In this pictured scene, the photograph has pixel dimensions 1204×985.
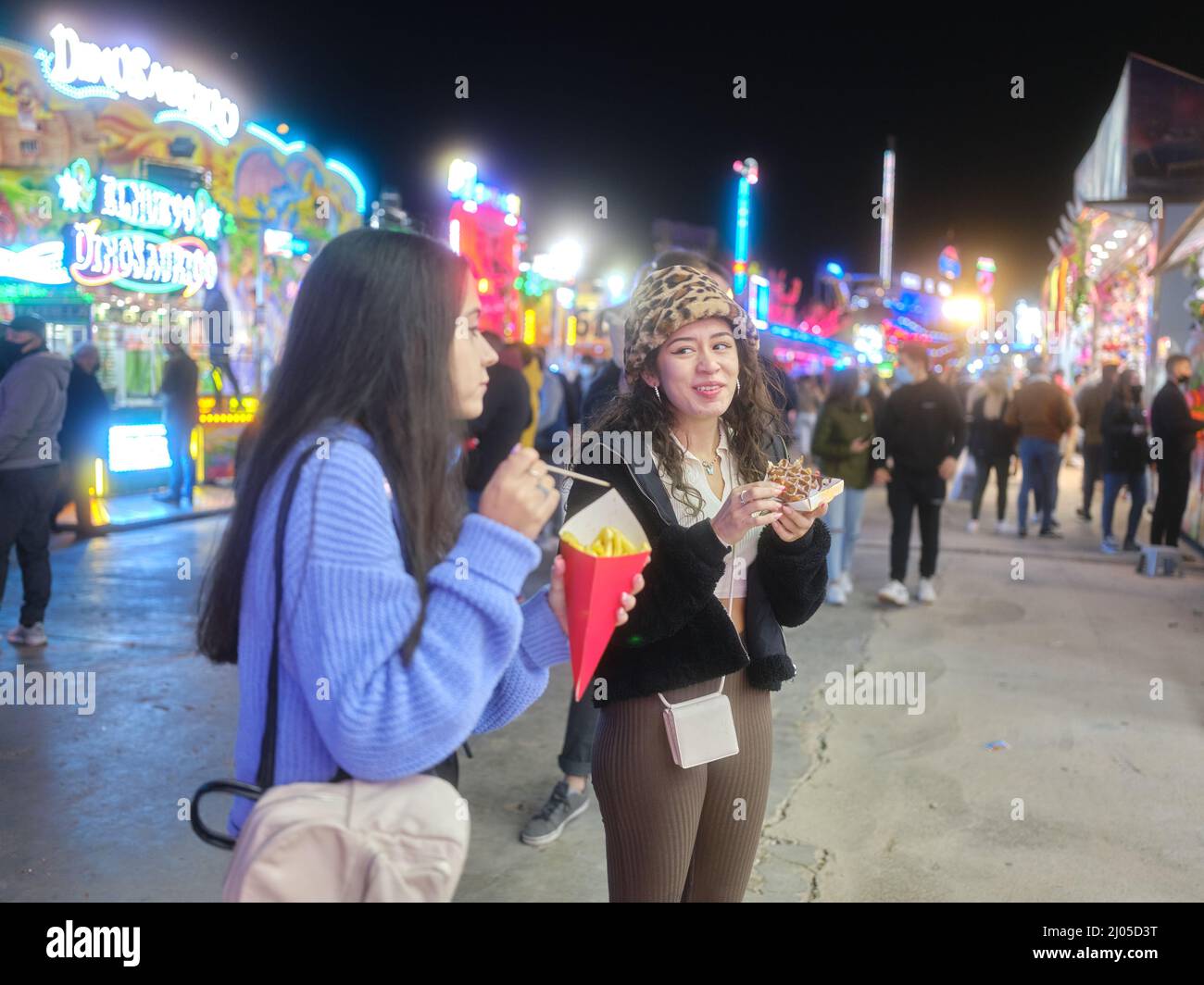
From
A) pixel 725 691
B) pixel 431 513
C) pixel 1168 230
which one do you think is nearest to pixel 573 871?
pixel 725 691

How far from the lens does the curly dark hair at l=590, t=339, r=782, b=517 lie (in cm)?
249

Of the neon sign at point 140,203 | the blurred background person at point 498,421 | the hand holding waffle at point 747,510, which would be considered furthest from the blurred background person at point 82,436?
the hand holding waffle at point 747,510

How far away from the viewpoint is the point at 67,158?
13.8 m

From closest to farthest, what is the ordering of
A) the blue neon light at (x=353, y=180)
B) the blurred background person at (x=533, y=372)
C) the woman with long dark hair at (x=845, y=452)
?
the woman with long dark hair at (x=845, y=452) < the blurred background person at (x=533, y=372) < the blue neon light at (x=353, y=180)

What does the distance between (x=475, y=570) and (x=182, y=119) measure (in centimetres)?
1611

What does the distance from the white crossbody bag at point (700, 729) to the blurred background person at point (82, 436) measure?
9466 mm

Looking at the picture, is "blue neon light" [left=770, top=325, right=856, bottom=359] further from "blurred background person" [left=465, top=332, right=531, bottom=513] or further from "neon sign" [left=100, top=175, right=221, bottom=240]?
"blurred background person" [left=465, top=332, right=531, bottom=513]

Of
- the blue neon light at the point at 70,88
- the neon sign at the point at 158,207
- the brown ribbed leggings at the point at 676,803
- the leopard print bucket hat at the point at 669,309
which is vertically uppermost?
the blue neon light at the point at 70,88

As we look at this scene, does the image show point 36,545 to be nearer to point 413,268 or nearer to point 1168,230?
point 413,268

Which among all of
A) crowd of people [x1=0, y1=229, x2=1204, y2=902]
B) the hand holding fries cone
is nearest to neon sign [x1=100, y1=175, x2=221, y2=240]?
crowd of people [x1=0, y1=229, x2=1204, y2=902]

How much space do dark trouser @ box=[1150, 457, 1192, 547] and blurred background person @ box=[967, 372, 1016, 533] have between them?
2.18 m

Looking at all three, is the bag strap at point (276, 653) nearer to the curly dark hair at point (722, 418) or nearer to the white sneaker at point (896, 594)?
the curly dark hair at point (722, 418)

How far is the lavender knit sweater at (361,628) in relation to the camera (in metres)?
1.50
